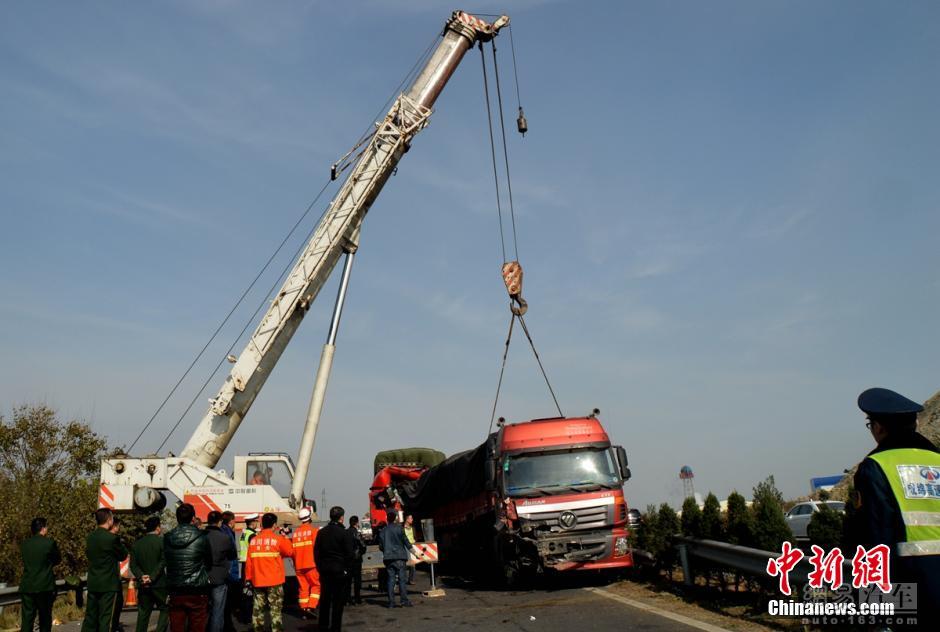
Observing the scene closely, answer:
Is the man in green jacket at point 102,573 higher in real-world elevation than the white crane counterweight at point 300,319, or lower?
lower

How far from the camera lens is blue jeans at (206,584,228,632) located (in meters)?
9.24

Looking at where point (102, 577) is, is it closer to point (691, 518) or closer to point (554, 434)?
point (554, 434)

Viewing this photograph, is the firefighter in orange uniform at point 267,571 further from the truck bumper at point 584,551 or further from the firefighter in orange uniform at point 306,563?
the truck bumper at point 584,551

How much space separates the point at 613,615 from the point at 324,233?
425 inches

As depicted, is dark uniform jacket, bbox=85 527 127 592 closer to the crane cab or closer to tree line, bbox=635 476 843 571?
the crane cab

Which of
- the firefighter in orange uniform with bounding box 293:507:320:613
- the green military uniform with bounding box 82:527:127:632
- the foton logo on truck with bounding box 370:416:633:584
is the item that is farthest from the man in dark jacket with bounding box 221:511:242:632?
the foton logo on truck with bounding box 370:416:633:584

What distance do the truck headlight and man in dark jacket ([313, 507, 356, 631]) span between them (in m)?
5.41

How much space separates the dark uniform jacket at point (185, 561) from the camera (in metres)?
8.00

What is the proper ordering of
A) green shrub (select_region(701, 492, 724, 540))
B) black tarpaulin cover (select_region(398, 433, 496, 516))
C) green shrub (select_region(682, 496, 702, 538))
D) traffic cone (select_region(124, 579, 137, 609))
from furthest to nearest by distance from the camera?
1. black tarpaulin cover (select_region(398, 433, 496, 516))
2. green shrub (select_region(682, 496, 702, 538))
3. green shrub (select_region(701, 492, 724, 540))
4. traffic cone (select_region(124, 579, 137, 609))

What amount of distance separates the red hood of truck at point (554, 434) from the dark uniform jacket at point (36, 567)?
774 cm

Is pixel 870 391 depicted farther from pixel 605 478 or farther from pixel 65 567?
pixel 65 567

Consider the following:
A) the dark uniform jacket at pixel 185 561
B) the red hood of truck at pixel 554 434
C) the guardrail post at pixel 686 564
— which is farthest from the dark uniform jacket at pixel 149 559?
the guardrail post at pixel 686 564

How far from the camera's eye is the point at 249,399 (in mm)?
16438

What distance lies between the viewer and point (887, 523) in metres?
3.37
